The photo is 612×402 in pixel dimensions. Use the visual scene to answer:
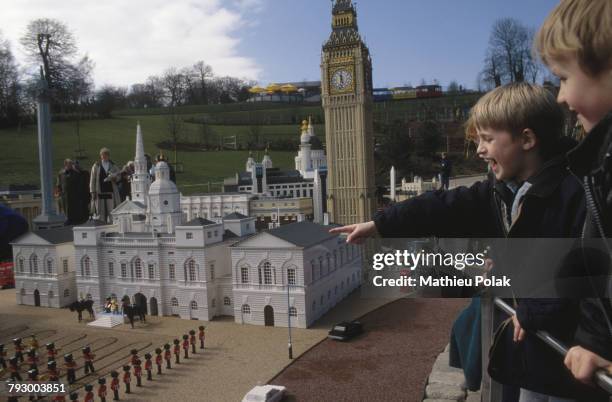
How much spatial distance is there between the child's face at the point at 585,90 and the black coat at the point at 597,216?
0.15 meters

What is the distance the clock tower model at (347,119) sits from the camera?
181 ft

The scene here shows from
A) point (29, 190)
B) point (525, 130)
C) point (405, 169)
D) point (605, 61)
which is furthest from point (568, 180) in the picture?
point (405, 169)

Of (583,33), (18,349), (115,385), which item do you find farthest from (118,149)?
(583,33)

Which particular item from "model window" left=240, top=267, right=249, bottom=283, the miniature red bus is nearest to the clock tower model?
"model window" left=240, top=267, right=249, bottom=283

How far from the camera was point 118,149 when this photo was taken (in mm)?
88062

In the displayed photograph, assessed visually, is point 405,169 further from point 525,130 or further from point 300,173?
point 525,130

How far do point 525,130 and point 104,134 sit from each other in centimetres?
10116

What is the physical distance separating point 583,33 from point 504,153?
108 centimetres

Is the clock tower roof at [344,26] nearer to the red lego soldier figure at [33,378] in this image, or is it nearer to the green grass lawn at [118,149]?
the green grass lawn at [118,149]

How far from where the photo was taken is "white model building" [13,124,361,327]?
3009cm

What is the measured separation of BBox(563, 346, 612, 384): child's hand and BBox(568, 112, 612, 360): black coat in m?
0.04

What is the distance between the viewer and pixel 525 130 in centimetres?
309

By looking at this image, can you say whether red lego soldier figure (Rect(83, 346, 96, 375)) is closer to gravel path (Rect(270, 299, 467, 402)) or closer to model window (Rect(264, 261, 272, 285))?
gravel path (Rect(270, 299, 467, 402))

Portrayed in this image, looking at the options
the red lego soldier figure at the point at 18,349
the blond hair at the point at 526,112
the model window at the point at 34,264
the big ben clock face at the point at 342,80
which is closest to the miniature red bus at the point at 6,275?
the model window at the point at 34,264
